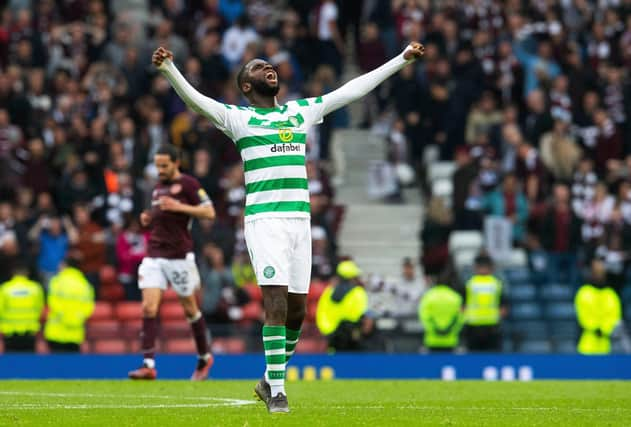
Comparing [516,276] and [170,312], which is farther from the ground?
[516,276]

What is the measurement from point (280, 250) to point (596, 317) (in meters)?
13.1

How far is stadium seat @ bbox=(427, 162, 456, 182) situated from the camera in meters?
29.0

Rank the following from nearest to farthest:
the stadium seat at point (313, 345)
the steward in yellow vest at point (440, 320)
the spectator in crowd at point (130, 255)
A: 1. the steward in yellow vest at point (440, 320)
2. the stadium seat at point (313, 345)
3. the spectator in crowd at point (130, 255)

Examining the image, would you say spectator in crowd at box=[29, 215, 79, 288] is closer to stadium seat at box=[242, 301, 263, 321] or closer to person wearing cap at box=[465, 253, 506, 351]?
stadium seat at box=[242, 301, 263, 321]

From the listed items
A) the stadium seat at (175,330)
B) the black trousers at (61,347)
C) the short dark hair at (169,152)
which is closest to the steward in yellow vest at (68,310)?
the black trousers at (61,347)

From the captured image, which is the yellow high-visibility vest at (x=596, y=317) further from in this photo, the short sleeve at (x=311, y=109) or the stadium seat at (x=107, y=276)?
the short sleeve at (x=311, y=109)

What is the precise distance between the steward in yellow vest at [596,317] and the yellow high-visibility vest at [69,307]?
741 cm

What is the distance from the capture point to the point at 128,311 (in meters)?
24.8

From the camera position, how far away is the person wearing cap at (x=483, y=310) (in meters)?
24.2

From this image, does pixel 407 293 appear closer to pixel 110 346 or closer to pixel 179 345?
pixel 179 345

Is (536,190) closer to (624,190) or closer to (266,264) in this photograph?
(624,190)

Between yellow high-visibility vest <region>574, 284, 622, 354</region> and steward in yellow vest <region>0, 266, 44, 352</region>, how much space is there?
8151 mm

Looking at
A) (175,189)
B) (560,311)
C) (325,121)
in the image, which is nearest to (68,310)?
(175,189)

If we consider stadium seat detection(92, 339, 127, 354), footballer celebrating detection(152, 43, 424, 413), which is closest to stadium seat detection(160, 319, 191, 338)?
stadium seat detection(92, 339, 127, 354)
